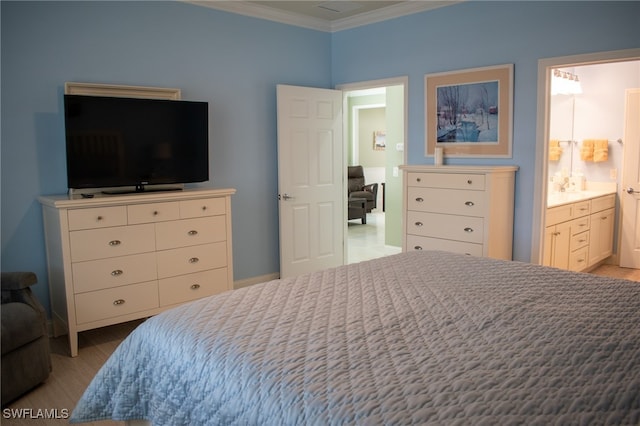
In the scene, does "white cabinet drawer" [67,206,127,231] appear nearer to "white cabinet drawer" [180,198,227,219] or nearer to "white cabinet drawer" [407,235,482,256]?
"white cabinet drawer" [180,198,227,219]

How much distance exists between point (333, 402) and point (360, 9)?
4.40 metres

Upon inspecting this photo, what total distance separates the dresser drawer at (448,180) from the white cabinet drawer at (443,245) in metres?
0.47

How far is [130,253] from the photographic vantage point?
3.55 meters

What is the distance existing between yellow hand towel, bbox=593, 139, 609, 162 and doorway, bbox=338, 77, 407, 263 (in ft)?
7.17

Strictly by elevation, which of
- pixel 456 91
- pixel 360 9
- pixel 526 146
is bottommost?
pixel 526 146

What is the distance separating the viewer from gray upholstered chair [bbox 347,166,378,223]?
8.82 metres

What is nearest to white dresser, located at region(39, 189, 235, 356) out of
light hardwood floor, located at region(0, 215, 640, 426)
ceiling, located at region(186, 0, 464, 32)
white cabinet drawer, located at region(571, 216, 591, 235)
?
light hardwood floor, located at region(0, 215, 640, 426)

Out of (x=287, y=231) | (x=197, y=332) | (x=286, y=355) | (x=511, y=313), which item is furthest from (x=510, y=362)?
(x=287, y=231)

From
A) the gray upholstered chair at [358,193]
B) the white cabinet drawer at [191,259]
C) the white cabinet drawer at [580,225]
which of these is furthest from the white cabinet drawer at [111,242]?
the gray upholstered chair at [358,193]

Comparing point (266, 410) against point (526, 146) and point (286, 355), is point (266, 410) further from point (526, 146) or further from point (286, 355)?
point (526, 146)

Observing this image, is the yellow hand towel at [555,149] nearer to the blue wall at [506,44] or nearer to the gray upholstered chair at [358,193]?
the blue wall at [506,44]

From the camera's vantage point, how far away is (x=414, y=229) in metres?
4.46

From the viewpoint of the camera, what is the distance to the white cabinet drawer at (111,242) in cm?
332

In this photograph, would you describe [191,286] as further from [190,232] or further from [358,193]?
[358,193]
